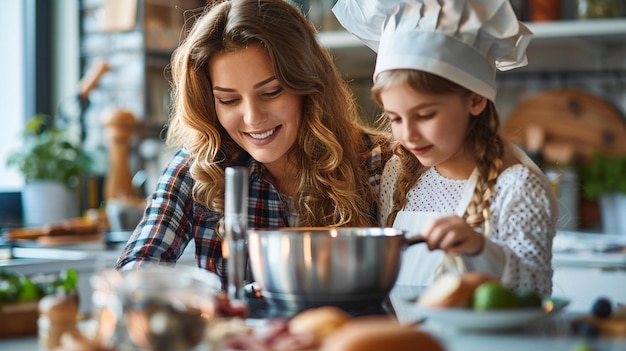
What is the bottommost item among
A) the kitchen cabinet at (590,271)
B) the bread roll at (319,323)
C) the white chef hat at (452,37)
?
the kitchen cabinet at (590,271)

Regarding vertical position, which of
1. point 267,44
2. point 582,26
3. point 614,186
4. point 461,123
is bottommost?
point 614,186

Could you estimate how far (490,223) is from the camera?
1.37m

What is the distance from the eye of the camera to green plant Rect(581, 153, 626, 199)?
10.6 feet

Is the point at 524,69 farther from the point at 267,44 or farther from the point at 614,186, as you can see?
the point at 267,44

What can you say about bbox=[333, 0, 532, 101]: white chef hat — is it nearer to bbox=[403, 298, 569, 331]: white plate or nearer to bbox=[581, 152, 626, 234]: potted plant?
bbox=[403, 298, 569, 331]: white plate

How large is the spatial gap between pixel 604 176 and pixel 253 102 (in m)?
2.09

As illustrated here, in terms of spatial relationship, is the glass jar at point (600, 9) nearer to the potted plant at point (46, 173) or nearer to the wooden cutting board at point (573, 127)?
the wooden cutting board at point (573, 127)

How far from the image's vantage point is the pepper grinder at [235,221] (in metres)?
1.07

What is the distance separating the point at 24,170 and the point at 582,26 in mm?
2168

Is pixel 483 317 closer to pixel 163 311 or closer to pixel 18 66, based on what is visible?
pixel 163 311

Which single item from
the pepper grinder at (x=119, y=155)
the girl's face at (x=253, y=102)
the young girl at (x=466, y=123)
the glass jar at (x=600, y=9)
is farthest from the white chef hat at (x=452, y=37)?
the pepper grinder at (x=119, y=155)

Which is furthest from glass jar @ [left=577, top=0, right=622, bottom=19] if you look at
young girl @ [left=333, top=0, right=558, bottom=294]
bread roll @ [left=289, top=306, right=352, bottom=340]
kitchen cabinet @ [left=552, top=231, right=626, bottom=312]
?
bread roll @ [left=289, top=306, right=352, bottom=340]

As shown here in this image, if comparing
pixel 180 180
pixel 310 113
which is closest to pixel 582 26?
pixel 310 113

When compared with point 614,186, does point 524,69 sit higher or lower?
higher
